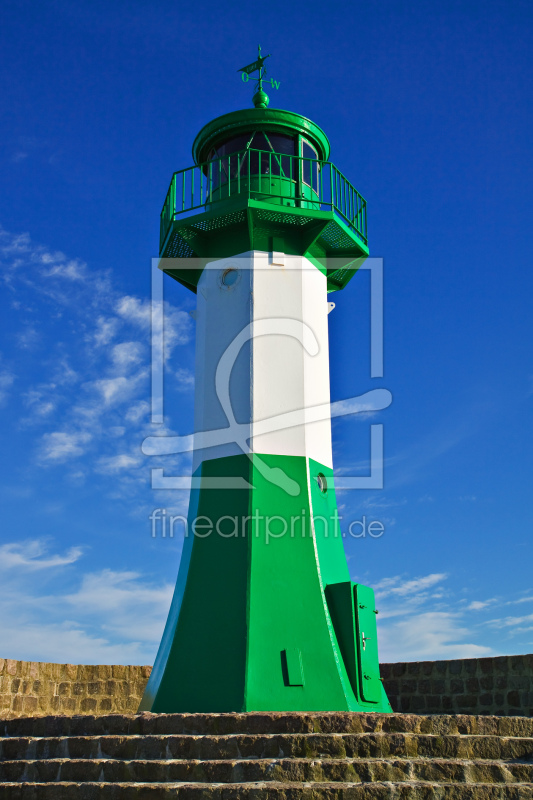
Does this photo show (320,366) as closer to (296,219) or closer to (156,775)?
(296,219)

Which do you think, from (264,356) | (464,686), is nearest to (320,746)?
(464,686)

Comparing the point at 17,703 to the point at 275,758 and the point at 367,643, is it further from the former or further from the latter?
the point at 275,758

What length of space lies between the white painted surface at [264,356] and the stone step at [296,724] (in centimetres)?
293

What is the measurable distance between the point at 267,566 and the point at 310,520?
651mm

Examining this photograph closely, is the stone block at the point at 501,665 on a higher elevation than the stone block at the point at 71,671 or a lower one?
lower

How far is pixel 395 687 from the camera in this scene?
374 inches

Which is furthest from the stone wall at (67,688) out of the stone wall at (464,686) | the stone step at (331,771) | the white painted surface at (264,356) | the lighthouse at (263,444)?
the stone step at (331,771)

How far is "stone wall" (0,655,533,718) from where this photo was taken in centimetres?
827

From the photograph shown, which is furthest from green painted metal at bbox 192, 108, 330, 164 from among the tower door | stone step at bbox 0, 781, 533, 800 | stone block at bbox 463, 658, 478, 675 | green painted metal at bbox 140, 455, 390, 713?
stone step at bbox 0, 781, 533, 800

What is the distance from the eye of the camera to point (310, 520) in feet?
26.8

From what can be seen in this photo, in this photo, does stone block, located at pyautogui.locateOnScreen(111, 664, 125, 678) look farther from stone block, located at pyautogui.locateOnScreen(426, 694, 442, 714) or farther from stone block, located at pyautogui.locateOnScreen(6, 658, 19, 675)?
stone block, located at pyautogui.locateOnScreen(426, 694, 442, 714)

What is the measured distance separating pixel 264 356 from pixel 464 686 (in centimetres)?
413

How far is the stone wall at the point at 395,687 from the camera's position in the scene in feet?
27.1

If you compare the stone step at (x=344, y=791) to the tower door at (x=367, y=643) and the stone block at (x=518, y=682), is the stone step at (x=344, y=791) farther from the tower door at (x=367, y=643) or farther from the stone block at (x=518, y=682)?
the stone block at (x=518, y=682)
